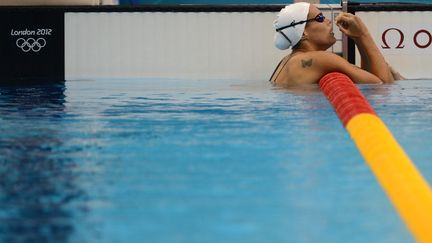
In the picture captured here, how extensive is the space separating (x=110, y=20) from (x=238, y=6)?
3.65ft

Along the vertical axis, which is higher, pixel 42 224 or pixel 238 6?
pixel 238 6

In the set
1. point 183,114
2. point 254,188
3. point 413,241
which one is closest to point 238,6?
point 183,114

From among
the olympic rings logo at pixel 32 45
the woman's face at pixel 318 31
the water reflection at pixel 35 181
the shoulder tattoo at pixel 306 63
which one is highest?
the woman's face at pixel 318 31

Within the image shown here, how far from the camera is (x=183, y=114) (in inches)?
196

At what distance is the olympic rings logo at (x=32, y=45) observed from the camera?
853 centimetres

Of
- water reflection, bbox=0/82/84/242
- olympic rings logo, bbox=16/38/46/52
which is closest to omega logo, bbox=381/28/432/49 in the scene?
olympic rings logo, bbox=16/38/46/52

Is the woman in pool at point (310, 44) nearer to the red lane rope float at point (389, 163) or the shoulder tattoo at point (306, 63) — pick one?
the shoulder tattoo at point (306, 63)

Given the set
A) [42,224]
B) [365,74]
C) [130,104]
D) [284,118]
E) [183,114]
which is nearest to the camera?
[42,224]

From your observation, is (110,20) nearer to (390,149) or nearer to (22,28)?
(22,28)

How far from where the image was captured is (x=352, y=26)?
23.3ft

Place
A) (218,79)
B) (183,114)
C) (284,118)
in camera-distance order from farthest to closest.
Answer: (218,79)
(183,114)
(284,118)

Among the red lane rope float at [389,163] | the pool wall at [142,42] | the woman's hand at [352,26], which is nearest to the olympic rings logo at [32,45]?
the pool wall at [142,42]

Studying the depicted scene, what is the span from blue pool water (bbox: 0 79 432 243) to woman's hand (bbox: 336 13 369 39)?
1492 millimetres

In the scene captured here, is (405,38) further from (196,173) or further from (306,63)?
(196,173)
